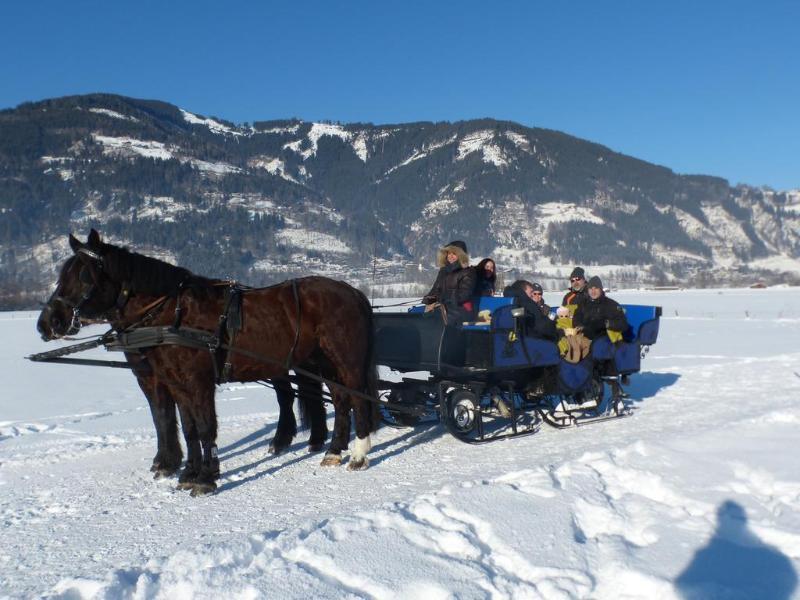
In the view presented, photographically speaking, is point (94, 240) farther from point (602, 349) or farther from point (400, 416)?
point (602, 349)

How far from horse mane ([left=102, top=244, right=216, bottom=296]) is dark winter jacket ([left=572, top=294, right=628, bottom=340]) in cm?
473

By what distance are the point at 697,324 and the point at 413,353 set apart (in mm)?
26284

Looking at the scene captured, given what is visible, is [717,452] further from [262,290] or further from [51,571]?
[51,571]

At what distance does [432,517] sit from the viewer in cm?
437

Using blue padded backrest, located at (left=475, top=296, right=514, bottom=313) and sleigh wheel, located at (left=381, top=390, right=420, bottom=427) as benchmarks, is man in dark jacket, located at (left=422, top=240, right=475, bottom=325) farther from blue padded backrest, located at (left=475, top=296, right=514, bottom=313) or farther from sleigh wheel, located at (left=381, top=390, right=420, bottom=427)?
sleigh wheel, located at (left=381, top=390, right=420, bottom=427)

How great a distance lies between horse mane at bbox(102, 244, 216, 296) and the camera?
5.21 metres

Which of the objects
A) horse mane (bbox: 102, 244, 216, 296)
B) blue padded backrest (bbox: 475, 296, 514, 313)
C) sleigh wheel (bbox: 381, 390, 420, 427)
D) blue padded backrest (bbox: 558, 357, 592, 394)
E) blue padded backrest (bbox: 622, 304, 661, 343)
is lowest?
sleigh wheel (bbox: 381, 390, 420, 427)

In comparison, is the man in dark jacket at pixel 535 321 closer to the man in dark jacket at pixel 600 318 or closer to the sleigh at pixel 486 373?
the sleigh at pixel 486 373

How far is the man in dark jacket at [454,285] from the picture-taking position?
6926 mm

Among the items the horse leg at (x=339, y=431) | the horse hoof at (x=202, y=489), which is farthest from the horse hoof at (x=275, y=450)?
the horse hoof at (x=202, y=489)

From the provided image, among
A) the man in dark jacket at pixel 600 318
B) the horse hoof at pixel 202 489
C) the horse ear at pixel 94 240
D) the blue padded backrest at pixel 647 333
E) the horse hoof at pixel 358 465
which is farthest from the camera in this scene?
the blue padded backrest at pixel 647 333

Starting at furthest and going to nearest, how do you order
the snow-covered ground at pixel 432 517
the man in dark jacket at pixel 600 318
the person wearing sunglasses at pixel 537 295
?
the man in dark jacket at pixel 600 318 → the person wearing sunglasses at pixel 537 295 → the snow-covered ground at pixel 432 517

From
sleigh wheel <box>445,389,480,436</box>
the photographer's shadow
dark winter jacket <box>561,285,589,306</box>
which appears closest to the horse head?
sleigh wheel <box>445,389,480,436</box>

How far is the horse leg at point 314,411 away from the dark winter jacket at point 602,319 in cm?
328
